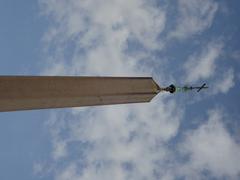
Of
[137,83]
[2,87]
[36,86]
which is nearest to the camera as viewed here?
[2,87]

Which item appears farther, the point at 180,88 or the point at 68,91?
the point at 180,88

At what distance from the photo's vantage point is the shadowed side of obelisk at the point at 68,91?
25.9m

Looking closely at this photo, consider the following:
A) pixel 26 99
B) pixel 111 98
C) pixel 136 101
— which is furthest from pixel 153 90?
pixel 26 99

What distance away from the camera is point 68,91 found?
29188 millimetres

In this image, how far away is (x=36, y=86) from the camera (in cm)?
2739

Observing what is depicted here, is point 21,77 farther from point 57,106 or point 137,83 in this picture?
point 137,83

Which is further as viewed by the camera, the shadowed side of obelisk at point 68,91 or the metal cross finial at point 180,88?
the metal cross finial at point 180,88

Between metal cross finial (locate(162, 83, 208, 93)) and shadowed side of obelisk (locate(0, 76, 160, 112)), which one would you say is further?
metal cross finial (locate(162, 83, 208, 93))

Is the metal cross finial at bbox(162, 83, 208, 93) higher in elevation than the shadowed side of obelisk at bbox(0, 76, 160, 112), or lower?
higher

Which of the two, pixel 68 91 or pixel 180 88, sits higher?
pixel 180 88

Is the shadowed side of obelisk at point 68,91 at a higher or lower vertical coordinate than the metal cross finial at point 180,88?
lower

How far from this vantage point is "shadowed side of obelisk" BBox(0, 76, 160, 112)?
2592cm

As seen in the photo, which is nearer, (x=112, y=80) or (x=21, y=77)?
(x=21, y=77)

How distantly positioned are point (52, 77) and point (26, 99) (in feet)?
8.54
